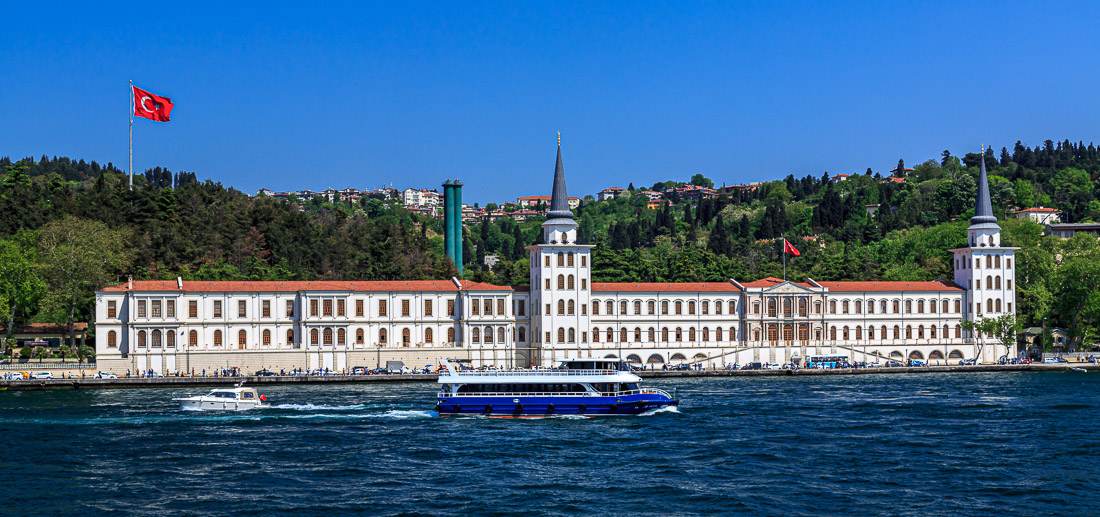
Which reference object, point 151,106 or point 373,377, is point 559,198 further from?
point 151,106

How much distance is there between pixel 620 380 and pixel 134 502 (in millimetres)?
26802

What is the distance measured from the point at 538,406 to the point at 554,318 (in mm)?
26778

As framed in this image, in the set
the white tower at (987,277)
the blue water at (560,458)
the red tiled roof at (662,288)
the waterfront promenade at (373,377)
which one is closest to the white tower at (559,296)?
Answer: the red tiled roof at (662,288)

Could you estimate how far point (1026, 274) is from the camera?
100 metres

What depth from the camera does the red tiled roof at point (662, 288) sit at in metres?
87.4

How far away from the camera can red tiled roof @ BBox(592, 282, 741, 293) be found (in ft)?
287

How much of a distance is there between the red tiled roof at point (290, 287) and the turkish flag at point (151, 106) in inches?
872

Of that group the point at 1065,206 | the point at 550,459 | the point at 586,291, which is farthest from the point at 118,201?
the point at 1065,206

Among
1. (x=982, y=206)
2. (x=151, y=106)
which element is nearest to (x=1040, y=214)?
(x=982, y=206)

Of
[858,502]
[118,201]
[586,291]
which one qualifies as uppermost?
[118,201]

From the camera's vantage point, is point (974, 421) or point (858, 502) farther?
point (974, 421)

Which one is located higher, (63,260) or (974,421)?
(63,260)

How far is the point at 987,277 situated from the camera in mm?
93188

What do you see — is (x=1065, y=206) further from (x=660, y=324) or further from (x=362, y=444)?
(x=362, y=444)
